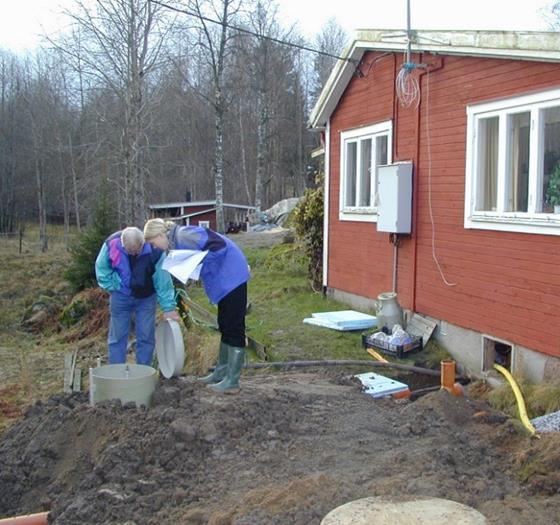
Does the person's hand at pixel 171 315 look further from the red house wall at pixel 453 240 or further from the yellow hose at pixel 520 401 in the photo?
the red house wall at pixel 453 240

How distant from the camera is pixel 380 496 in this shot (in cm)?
374

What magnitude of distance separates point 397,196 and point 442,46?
2.02 metres

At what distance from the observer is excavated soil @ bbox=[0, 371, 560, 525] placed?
388 cm

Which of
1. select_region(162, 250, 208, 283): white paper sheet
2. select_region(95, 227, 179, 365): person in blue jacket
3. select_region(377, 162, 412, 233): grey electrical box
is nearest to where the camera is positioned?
select_region(162, 250, 208, 283): white paper sheet

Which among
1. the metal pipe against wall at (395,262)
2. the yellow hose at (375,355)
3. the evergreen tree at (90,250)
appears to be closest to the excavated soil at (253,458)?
the yellow hose at (375,355)

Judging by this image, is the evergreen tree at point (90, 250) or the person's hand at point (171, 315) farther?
the evergreen tree at point (90, 250)

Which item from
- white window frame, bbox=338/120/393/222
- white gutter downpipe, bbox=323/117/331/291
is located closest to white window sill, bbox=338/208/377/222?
white window frame, bbox=338/120/393/222

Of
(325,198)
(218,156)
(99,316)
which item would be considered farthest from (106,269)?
(218,156)

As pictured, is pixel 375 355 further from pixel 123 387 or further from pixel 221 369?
pixel 123 387

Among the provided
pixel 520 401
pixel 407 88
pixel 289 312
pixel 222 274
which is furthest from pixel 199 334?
pixel 520 401

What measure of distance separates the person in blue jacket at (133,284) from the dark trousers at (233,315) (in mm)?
553

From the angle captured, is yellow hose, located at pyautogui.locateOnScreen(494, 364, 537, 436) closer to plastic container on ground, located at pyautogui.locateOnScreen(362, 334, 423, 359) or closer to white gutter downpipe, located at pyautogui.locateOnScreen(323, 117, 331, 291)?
plastic container on ground, located at pyautogui.locateOnScreen(362, 334, 423, 359)

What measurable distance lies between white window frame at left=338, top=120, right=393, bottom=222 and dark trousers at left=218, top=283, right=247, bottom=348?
4884 millimetres

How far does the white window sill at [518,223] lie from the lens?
6.81 metres
